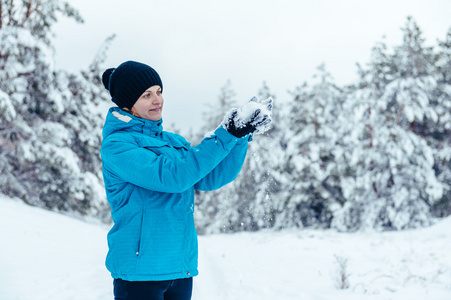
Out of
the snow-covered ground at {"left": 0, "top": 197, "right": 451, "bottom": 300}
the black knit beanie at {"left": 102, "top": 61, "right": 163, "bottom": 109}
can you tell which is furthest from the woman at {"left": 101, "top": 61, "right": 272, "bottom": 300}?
the snow-covered ground at {"left": 0, "top": 197, "right": 451, "bottom": 300}

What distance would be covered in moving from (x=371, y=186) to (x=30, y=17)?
15779 mm

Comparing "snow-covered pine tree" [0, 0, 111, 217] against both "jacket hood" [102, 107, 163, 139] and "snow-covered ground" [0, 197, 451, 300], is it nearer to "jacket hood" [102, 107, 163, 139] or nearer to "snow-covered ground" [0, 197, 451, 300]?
"snow-covered ground" [0, 197, 451, 300]

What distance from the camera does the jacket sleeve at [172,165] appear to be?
183 centimetres

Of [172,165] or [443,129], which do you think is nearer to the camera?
[172,165]

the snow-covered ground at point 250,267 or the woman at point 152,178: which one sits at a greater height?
the woman at point 152,178

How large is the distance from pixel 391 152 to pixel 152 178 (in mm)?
17772

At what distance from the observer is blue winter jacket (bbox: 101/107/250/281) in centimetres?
184

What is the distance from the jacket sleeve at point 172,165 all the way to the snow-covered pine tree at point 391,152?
17.3 meters

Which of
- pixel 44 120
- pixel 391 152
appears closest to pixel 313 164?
pixel 391 152

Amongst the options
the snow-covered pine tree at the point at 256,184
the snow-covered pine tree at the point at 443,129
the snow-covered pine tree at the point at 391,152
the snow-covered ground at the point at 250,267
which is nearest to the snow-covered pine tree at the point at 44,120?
the snow-covered ground at the point at 250,267

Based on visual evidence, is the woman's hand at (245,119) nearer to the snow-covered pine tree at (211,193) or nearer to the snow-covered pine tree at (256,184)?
the snow-covered pine tree at (256,184)

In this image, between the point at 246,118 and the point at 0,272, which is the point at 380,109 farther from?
the point at 246,118

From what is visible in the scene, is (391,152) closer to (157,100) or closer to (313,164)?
(313,164)

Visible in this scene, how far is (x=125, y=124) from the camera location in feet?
6.77
